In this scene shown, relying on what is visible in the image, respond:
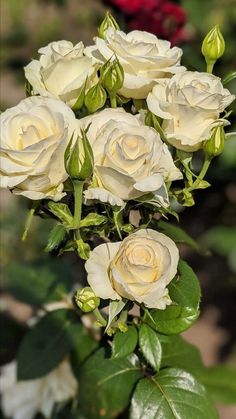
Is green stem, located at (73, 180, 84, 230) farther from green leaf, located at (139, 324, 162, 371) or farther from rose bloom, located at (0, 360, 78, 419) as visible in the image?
rose bloom, located at (0, 360, 78, 419)

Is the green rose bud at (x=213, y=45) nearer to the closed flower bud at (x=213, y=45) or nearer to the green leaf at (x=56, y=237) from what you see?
the closed flower bud at (x=213, y=45)

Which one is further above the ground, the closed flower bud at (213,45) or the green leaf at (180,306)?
the closed flower bud at (213,45)

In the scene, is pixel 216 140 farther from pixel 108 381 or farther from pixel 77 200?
pixel 108 381

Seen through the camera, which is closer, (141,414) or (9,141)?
(9,141)

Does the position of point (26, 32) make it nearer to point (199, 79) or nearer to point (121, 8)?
point (121, 8)

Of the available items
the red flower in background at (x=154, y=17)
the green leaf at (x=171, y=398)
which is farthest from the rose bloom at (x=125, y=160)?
the red flower in background at (x=154, y=17)

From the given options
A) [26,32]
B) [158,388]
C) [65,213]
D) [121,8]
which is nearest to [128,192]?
[65,213]
